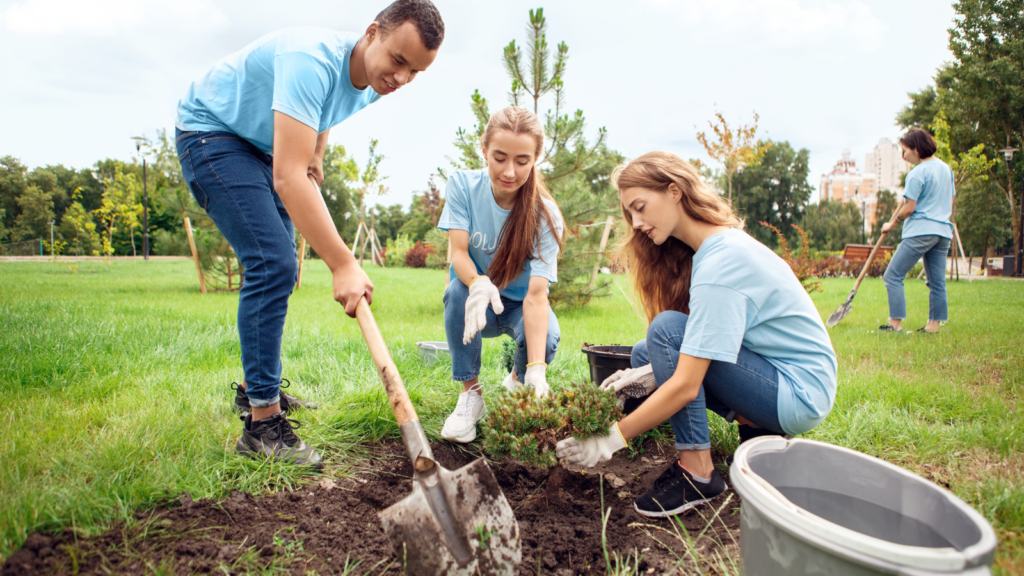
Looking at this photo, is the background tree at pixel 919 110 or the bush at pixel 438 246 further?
the background tree at pixel 919 110

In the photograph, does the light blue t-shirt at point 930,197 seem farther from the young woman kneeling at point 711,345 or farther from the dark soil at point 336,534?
the dark soil at point 336,534

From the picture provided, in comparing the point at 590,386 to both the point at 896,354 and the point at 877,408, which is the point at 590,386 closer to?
the point at 877,408

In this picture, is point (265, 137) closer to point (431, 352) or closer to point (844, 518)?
point (431, 352)

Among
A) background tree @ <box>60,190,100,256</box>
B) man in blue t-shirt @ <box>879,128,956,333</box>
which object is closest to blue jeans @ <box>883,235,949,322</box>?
man in blue t-shirt @ <box>879,128,956,333</box>

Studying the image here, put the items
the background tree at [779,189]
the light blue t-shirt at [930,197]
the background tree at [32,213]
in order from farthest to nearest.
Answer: the background tree at [779,189]
the background tree at [32,213]
the light blue t-shirt at [930,197]

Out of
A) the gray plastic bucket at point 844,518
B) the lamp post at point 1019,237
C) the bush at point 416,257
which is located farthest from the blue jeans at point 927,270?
the bush at point 416,257

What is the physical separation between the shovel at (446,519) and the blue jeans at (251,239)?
0.55m

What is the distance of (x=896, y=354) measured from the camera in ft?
12.2

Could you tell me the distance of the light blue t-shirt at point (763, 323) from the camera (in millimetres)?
1578

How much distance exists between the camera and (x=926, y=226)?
460 centimetres

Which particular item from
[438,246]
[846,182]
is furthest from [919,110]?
[846,182]

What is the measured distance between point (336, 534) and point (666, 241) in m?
1.59

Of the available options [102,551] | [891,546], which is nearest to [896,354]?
[891,546]

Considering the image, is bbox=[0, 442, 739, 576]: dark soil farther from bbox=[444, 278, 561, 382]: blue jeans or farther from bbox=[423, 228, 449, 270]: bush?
bbox=[423, 228, 449, 270]: bush
